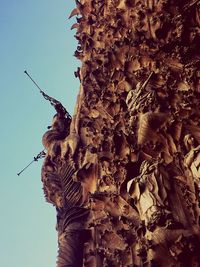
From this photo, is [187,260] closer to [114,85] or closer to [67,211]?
[114,85]

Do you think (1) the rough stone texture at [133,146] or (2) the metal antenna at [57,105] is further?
(2) the metal antenna at [57,105]

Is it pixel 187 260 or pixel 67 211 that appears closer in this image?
pixel 187 260

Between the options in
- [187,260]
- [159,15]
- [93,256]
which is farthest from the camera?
[93,256]

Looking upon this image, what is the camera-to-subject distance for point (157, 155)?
552cm

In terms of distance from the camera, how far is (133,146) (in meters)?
5.84

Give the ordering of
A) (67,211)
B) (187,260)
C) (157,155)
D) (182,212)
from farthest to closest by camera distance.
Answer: (67,211) → (157,155) → (182,212) → (187,260)

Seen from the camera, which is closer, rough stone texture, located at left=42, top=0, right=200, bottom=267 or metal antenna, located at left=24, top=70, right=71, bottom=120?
rough stone texture, located at left=42, top=0, right=200, bottom=267

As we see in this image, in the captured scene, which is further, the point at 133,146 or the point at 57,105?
the point at 57,105

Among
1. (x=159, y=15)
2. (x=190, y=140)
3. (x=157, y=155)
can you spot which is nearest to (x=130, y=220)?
(x=157, y=155)

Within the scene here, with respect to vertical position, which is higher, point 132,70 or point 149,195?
point 132,70

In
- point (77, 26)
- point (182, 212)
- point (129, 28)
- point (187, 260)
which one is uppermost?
point (77, 26)

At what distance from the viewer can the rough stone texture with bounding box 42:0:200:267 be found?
186 inches

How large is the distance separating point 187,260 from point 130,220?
1.48 metres

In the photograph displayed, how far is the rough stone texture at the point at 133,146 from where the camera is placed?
186 inches
